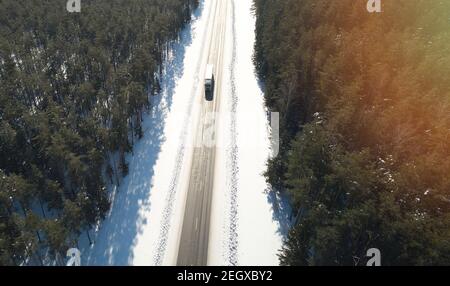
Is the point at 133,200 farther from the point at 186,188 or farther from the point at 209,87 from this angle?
the point at 209,87

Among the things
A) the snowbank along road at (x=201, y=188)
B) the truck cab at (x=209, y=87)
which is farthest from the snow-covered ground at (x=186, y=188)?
the truck cab at (x=209, y=87)

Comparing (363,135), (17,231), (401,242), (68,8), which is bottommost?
(17,231)

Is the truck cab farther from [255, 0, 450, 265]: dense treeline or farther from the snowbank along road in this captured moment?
[255, 0, 450, 265]: dense treeline

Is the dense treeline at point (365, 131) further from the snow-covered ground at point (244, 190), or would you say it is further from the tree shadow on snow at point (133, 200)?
the tree shadow on snow at point (133, 200)

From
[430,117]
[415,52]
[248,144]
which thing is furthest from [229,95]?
[430,117]
